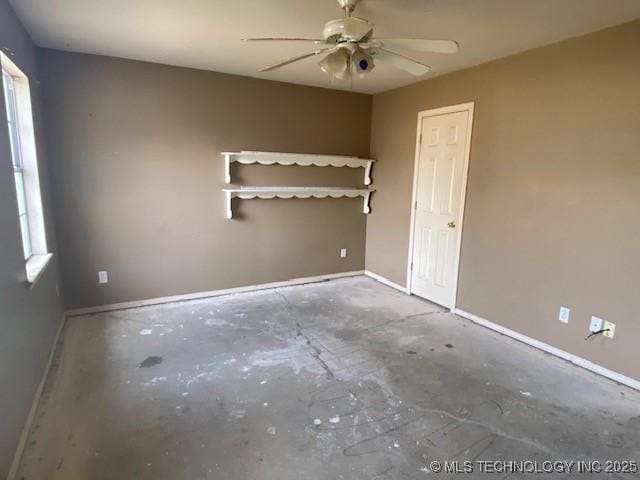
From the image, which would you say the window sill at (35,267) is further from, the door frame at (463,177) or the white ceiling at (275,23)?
the door frame at (463,177)

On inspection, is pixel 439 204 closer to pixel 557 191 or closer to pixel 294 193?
pixel 557 191

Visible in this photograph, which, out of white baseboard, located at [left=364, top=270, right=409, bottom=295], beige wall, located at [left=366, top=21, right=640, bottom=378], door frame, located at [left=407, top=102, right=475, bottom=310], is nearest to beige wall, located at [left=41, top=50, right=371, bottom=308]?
white baseboard, located at [left=364, top=270, right=409, bottom=295]

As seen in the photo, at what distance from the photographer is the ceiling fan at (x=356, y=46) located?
5.86 ft

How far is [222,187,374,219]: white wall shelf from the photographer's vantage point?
4.00 metres

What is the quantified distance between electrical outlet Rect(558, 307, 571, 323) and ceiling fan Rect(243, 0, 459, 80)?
7.00 ft

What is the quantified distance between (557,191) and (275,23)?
7.98 ft

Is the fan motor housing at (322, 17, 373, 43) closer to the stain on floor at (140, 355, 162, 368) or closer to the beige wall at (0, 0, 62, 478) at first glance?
the beige wall at (0, 0, 62, 478)

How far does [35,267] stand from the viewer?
2.46 metres

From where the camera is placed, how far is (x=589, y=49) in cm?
255

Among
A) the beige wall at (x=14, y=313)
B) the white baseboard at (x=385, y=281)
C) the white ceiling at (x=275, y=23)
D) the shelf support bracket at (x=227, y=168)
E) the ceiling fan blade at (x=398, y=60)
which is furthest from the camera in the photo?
the white baseboard at (x=385, y=281)

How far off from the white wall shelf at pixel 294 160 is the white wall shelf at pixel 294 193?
151 millimetres

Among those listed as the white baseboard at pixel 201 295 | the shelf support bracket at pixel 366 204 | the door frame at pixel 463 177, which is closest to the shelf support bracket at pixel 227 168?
the white baseboard at pixel 201 295

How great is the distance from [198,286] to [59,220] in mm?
1428

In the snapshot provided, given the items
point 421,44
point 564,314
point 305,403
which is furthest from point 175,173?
point 564,314
